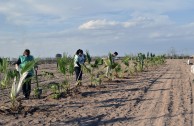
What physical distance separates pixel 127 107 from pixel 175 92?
412cm

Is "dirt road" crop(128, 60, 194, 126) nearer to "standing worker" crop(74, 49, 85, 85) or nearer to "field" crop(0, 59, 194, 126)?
"field" crop(0, 59, 194, 126)

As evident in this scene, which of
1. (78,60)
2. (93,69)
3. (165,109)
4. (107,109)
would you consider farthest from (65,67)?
(165,109)

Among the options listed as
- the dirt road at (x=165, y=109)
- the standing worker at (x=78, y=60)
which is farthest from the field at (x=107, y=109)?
the standing worker at (x=78, y=60)

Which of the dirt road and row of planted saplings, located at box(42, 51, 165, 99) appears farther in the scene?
row of planted saplings, located at box(42, 51, 165, 99)

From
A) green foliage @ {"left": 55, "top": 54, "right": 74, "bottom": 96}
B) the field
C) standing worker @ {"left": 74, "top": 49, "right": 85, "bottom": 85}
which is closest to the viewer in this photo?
the field

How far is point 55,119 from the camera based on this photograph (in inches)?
367

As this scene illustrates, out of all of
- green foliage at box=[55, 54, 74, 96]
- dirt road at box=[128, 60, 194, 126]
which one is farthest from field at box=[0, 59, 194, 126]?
green foliage at box=[55, 54, 74, 96]

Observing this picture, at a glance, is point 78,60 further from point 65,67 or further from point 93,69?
point 65,67

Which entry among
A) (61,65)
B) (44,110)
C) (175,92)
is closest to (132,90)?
(175,92)

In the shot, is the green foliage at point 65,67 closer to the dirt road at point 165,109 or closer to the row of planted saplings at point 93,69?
the row of planted saplings at point 93,69

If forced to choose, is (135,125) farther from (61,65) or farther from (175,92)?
(175,92)

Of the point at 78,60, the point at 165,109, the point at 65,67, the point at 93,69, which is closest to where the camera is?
the point at 165,109

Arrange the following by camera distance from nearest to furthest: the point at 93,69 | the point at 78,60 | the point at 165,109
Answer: the point at 165,109, the point at 78,60, the point at 93,69

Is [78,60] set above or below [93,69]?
above
